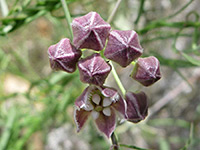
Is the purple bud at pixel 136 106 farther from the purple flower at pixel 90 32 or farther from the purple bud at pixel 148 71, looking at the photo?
the purple flower at pixel 90 32

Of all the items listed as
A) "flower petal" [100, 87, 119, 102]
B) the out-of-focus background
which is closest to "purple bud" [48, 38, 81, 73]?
"flower petal" [100, 87, 119, 102]

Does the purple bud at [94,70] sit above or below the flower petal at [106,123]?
above

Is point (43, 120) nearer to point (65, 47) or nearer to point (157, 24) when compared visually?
point (157, 24)

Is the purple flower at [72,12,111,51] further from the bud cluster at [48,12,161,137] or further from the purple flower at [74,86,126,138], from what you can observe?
the purple flower at [74,86,126,138]

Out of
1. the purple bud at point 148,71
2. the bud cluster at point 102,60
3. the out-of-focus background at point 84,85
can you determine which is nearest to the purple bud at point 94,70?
the bud cluster at point 102,60

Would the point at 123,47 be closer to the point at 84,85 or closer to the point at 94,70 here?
the point at 94,70

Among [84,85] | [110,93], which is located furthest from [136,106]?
[84,85]

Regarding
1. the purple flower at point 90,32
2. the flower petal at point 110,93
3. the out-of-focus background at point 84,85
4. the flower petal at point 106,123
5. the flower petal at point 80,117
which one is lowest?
the out-of-focus background at point 84,85
